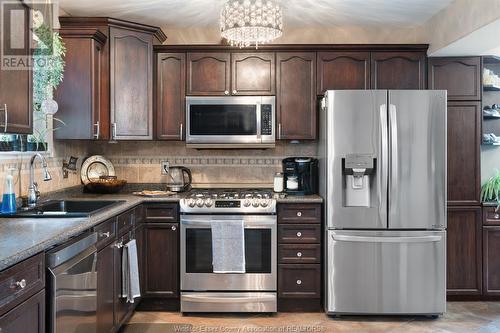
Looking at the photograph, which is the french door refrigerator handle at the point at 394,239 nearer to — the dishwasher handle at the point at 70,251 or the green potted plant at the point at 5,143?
the dishwasher handle at the point at 70,251

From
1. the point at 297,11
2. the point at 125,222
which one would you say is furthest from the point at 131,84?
the point at 297,11

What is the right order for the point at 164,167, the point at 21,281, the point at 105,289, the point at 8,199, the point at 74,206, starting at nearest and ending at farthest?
the point at 21,281 → the point at 8,199 → the point at 105,289 → the point at 74,206 → the point at 164,167

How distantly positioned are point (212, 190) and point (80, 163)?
4.01 feet

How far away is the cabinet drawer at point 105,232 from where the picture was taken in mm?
2650

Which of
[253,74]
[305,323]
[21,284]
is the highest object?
[253,74]

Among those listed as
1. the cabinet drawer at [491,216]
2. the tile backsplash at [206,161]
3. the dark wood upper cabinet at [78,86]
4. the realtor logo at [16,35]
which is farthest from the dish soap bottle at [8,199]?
the cabinet drawer at [491,216]

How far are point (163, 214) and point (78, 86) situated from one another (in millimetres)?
1205

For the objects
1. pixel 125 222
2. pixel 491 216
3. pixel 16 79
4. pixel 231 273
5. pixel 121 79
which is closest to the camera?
pixel 16 79

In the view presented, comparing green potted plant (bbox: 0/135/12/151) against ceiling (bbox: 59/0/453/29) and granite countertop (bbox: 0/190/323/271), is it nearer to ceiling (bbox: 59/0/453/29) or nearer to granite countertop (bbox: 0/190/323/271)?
granite countertop (bbox: 0/190/323/271)

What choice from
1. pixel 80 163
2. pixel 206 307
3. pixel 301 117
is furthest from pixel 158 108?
pixel 206 307

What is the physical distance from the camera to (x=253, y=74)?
159 inches

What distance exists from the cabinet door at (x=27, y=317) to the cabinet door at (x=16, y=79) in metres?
0.81

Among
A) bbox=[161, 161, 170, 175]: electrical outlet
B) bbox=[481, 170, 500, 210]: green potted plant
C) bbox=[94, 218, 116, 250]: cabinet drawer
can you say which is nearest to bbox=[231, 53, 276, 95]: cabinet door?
bbox=[161, 161, 170, 175]: electrical outlet

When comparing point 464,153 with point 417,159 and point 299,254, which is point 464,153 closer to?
point 417,159
